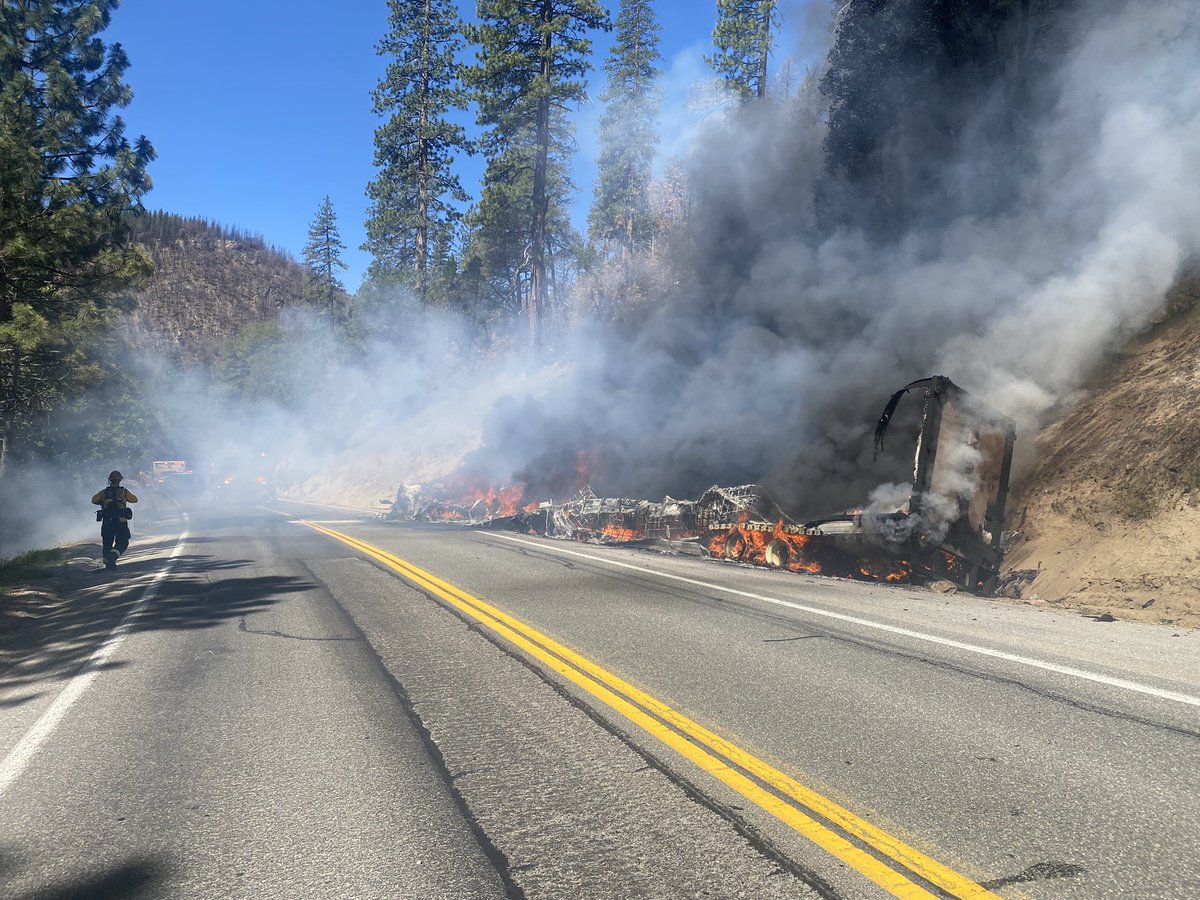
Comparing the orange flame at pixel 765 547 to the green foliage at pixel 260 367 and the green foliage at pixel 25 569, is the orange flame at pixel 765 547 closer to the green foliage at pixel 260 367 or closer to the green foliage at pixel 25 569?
the green foliage at pixel 25 569

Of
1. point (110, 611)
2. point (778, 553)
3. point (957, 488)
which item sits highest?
point (957, 488)

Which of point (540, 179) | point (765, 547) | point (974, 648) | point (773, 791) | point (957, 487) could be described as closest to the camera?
point (773, 791)

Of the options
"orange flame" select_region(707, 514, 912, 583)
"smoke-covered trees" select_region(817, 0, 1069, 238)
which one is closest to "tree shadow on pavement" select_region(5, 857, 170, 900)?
"orange flame" select_region(707, 514, 912, 583)

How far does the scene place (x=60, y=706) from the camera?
471cm

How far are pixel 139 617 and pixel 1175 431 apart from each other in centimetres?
1174

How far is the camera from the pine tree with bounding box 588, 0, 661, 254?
43719 mm

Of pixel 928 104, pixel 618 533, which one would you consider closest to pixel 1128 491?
pixel 618 533

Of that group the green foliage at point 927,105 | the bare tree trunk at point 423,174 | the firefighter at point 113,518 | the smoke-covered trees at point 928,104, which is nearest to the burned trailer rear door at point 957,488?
the green foliage at point 927,105

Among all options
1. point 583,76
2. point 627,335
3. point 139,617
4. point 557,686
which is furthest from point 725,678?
point 583,76

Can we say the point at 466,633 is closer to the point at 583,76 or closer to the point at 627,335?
the point at 627,335

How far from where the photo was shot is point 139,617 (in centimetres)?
759

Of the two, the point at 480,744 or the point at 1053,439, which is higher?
the point at 1053,439

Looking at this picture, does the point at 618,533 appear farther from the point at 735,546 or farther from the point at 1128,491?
the point at 1128,491

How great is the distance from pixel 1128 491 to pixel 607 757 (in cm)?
848
